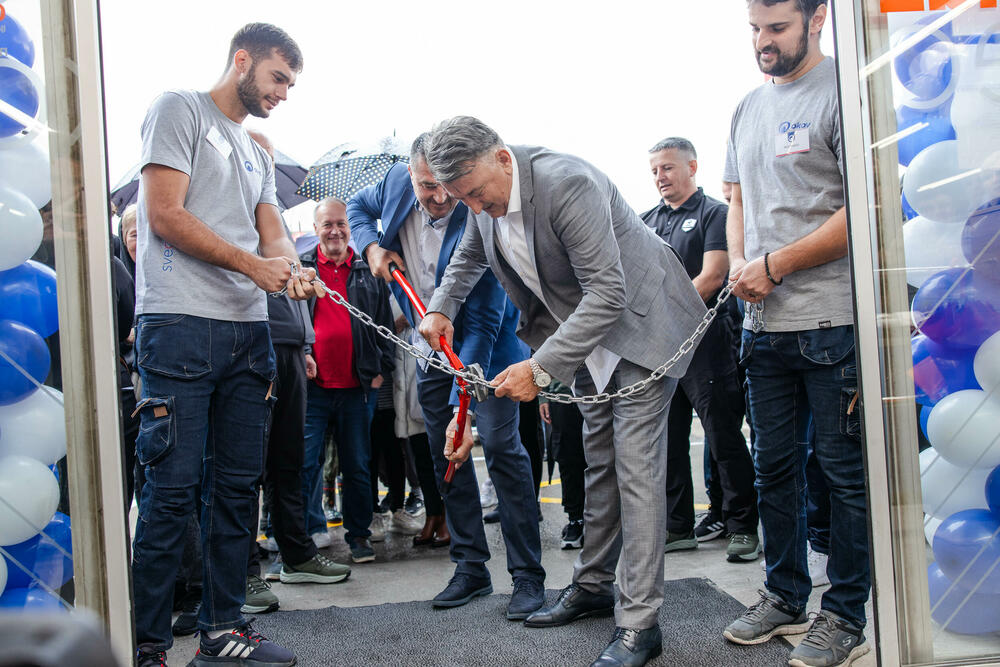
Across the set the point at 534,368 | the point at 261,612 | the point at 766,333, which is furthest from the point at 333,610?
the point at 766,333

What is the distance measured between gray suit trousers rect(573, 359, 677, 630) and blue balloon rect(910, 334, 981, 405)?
772 mm

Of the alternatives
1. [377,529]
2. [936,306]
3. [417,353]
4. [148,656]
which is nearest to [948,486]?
[936,306]

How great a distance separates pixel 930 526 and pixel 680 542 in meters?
1.92

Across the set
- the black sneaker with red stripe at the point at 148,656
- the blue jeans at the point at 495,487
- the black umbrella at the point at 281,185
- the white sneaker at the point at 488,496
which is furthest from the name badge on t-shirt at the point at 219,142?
the white sneaker at the point at 488,496

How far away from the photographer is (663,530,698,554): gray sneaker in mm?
3850

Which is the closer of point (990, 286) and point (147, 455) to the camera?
point (990, 286)

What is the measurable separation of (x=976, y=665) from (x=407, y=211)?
260cm

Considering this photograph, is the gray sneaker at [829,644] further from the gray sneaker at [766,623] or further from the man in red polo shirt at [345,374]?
the man in red polo shirt at [345,374]

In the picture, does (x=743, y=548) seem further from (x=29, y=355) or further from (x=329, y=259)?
(x=29, y=355)

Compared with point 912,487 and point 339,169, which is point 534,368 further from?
point 339,169

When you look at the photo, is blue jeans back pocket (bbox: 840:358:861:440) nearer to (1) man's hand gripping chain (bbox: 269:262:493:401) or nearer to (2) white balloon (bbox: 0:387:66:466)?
(1) man's hand gripping chain (bbox: 269:262:493:401)

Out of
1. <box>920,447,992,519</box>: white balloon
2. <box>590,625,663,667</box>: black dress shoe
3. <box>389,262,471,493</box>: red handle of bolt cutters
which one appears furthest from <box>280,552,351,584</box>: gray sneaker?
<box>920,447,992,519</box>: white balloon

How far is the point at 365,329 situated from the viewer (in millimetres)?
4320

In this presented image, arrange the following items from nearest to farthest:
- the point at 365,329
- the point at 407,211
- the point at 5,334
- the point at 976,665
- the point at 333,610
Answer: the point at 5,334
the point at 976,665
the point at 333,610
the point at 407,211
the point at 365,329
